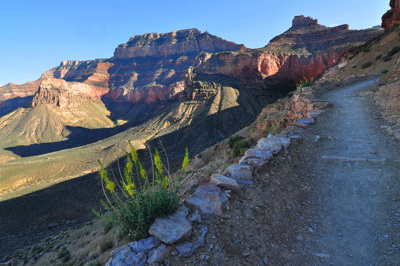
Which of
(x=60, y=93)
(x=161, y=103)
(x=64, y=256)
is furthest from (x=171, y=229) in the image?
(x=60, y=93)

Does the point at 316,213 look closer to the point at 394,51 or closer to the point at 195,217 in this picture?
the point at 195,217

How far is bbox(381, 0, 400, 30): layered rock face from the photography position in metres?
32.3

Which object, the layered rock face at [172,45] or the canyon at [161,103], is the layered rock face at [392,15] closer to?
the canyon at [161,103]

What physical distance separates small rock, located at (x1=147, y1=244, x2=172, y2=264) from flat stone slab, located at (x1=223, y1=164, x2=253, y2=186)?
7.29 feet

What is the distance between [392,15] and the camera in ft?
113

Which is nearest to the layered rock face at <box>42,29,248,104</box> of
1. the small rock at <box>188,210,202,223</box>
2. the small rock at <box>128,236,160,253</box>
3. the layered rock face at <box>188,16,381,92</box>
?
the layered rock face at <box>188,16,381,92</box>

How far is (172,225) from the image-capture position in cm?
282

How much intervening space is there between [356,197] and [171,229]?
4.22 metres

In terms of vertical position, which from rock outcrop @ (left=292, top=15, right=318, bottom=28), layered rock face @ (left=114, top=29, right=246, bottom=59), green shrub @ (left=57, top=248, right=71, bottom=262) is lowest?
green shrub @ (left=57, top=248, right=71, bottom=262)

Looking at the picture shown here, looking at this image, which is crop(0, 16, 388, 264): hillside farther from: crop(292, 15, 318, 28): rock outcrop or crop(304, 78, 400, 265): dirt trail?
crop(292, 15, 318, 28): rock outcrop

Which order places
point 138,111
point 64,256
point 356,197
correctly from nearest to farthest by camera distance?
point 356,197 → point 64,256 → point 138,111

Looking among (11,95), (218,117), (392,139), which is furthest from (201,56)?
(11,95)

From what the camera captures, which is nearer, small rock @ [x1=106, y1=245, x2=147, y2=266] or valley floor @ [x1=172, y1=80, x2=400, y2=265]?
small rock @ [x1=106, y1=245, x2=147, y2=266]

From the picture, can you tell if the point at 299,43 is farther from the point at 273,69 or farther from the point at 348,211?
the point at 348,211
